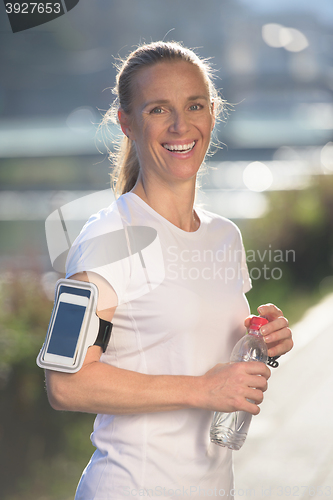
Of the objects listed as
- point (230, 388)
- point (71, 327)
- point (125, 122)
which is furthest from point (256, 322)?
point (125, 122)

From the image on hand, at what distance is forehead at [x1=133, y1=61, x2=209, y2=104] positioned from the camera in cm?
112

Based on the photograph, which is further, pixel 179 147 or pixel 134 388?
pixel 179 147

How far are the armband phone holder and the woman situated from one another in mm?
29

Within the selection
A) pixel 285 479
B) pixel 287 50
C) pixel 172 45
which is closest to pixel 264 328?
pixel 172 45

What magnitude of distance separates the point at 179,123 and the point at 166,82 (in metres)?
0.10

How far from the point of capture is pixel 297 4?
9883 mm

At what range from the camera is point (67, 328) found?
2.99 ft

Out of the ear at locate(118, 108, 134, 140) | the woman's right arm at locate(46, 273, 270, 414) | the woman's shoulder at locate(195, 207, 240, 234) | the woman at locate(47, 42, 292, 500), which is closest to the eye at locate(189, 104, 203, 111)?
the woman at locate(47, 42, 292, 500)

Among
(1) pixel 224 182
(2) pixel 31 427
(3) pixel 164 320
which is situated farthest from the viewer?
(1) pixel 224 182

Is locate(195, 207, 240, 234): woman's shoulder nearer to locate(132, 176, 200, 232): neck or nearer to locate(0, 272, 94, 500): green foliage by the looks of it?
locate(132, 176, 200, 232): neck

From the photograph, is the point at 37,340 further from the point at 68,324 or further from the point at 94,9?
the point at 94,9

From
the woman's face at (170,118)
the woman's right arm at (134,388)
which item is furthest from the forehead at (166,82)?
the woman's right arm at (134,388)

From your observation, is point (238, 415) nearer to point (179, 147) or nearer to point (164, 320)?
point (164, 320)

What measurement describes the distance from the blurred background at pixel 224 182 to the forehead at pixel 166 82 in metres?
0.30
